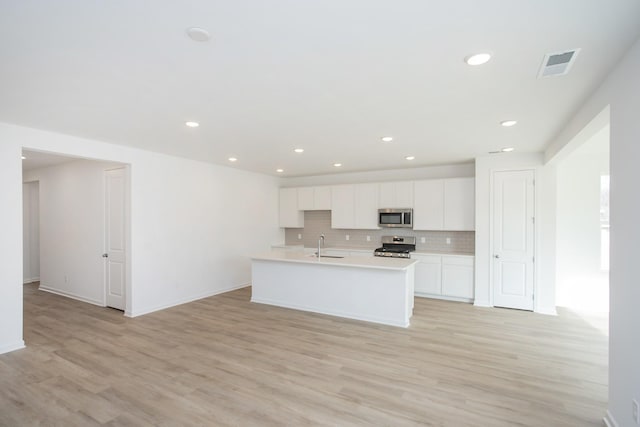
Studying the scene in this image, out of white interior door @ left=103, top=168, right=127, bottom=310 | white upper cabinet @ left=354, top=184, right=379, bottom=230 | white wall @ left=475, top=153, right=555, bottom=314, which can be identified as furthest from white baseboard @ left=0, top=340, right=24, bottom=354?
white wall @ left=475, top=153, right=555, bottom=314

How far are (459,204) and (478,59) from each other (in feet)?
13.8

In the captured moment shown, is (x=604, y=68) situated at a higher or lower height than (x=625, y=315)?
higher

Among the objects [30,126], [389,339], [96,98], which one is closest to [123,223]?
[30,126]

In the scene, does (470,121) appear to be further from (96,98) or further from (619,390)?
(96,98)

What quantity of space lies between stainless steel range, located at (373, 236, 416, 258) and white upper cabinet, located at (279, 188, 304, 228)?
6.96 feet

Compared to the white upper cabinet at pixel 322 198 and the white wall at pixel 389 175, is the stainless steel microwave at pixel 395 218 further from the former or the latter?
the white upper cabinet at pixel 322 198

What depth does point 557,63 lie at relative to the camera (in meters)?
2.18

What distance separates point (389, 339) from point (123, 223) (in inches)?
174

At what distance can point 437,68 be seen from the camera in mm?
2268

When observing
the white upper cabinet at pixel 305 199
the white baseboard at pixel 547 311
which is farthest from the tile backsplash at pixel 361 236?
the white baseboard at pixel 547 311

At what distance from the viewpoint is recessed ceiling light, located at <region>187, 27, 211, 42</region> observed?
5.85 feet

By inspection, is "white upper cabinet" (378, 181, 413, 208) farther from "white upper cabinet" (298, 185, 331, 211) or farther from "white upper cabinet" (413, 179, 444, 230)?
"white upper cabinet" (298, 185, 331, 211)

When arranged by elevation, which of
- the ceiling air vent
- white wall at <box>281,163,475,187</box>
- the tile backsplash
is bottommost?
the tile backsplash

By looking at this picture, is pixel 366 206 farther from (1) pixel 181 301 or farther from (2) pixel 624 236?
(2) pixel 624 236
